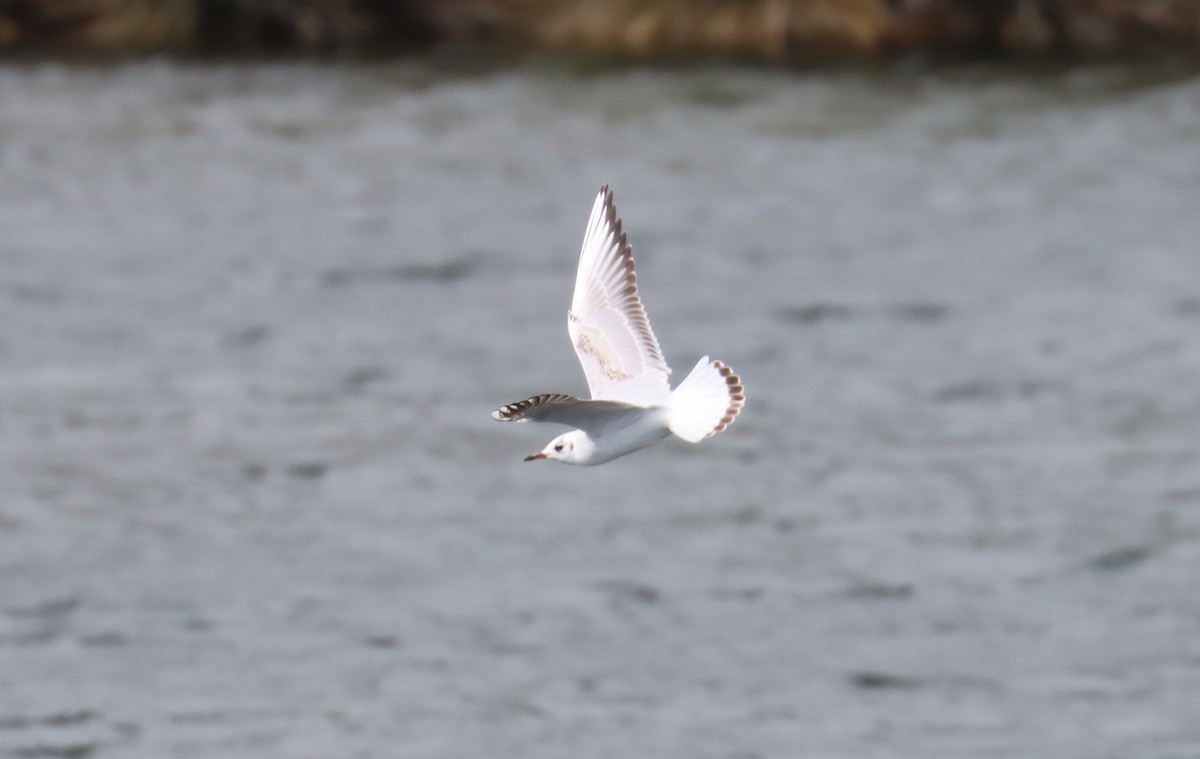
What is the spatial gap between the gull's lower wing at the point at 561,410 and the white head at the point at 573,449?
4 centimetres

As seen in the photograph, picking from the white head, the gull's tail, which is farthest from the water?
the gull's tail

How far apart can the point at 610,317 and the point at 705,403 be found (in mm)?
838

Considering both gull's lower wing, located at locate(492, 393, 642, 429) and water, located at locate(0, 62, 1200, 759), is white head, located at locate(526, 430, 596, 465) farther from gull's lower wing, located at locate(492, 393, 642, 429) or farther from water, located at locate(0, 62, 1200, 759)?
water, located at locate(0, 62, 1200, 759)

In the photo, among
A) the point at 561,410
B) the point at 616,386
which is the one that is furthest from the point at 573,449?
the point at 616,386

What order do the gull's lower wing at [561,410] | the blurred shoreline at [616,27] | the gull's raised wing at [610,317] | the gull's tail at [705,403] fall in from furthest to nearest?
the blurred shoreline at [616,27]
the gull's raised wing at [610,317]
the gull's tail at [705,403]
the gull's lower wing at [561,410]

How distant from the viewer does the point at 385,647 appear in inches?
516

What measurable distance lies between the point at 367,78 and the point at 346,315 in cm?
563

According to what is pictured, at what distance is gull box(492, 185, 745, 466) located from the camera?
18.3ft

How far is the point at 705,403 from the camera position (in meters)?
5.72

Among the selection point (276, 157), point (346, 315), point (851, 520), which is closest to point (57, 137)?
point (276, 157)

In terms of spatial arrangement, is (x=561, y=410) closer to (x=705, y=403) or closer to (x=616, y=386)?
(x=705, y=403)

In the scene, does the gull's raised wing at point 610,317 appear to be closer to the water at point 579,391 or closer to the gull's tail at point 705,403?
the gull's tail at point 705,403

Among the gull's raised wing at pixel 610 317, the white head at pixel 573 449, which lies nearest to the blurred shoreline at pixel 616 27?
the gull's raised wing at pixel 610 317

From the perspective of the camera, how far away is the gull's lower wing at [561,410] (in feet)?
17.0
